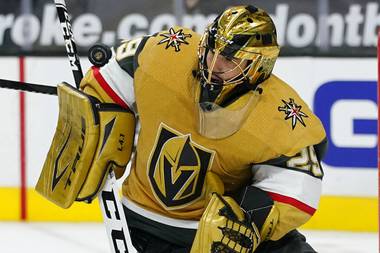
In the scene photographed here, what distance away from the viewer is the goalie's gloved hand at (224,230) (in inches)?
92.0

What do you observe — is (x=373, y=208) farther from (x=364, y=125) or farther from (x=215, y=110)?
(x=215, y=110)

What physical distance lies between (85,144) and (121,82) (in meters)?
0.18

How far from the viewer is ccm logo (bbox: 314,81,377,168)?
4.41 meters

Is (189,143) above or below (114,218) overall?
above

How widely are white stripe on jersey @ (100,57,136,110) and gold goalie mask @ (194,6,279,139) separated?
0.21 metres

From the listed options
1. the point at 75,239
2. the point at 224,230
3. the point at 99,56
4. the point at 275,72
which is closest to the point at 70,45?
the point at 99,56

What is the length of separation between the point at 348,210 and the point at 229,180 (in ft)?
6.55

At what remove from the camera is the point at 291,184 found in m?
2.38

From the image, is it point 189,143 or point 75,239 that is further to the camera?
point 75,239

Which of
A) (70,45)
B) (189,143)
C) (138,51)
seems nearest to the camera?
(189,143)

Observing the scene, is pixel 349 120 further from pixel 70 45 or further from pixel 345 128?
pixel 70 45

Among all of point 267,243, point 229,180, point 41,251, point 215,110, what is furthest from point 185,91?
point 41,251

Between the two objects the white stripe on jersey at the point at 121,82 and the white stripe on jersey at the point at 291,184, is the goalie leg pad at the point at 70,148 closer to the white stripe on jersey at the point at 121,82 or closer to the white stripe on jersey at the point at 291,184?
the white stripe on jersey at the point at 121,82

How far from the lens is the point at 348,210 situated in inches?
174
